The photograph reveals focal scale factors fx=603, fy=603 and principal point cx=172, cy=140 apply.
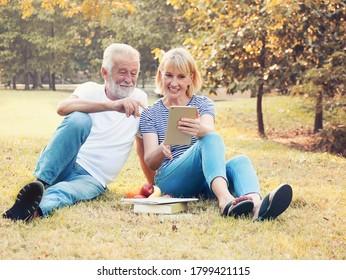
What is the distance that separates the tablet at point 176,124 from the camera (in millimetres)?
3055

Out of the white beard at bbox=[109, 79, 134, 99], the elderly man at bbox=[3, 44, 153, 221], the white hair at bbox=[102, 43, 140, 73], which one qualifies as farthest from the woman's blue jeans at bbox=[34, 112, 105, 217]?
the white hair at bbox=[102, 43, 140, 73]

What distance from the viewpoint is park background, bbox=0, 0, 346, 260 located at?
2652 millimetres

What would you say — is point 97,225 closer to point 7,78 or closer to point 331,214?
point 331,214

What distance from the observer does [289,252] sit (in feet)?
8.43

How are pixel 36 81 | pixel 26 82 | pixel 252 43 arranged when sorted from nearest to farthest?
pixel 26 82 < pixel 36 81 < pixel 252 43

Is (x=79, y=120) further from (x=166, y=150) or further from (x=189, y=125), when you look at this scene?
(x=189, y=125)

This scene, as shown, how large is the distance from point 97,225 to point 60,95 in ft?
17.3

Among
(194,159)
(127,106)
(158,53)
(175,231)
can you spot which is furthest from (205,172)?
(158,53)

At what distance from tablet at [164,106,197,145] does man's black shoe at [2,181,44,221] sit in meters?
0.72

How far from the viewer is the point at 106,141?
3.52m

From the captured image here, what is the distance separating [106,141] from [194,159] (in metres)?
0.61

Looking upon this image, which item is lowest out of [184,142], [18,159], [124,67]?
[18,159]

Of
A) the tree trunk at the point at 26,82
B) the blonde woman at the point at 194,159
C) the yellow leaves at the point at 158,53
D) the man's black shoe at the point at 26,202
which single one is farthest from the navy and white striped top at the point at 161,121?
the tree trunk at the point at 26,82
